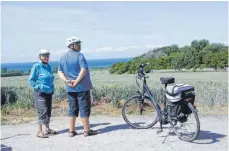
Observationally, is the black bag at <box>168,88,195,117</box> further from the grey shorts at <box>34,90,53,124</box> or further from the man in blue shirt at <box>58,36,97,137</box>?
the grey shorts at <box>34,90,53,124</box>

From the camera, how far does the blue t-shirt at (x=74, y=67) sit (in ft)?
23.5

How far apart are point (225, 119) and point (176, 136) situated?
6.73ft

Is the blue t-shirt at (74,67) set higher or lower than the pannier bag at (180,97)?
higher

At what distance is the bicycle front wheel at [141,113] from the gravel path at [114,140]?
155 millimetres

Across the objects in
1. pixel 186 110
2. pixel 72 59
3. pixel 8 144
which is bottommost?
pixel 8 144

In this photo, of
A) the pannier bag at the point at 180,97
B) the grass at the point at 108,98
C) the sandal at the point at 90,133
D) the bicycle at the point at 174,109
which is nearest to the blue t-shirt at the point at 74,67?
the sandal at the point at 90,133

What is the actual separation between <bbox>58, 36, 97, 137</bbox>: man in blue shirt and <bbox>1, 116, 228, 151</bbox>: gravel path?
43 cm

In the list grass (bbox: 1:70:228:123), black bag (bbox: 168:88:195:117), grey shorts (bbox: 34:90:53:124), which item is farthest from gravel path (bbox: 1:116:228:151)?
grass (bbox: 1:70:228:123)

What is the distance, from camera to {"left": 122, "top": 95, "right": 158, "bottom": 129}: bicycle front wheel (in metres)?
7.91

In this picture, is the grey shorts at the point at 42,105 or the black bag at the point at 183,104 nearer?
the black bag at the point at 183,104

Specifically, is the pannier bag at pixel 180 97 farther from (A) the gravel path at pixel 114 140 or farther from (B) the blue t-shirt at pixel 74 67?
(B) the blue t-shirt at pixel 74 67

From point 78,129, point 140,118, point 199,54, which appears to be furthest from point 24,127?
point 199,54

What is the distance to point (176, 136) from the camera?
7.05 metres

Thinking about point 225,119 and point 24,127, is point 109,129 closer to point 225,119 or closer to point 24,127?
point 24,127
